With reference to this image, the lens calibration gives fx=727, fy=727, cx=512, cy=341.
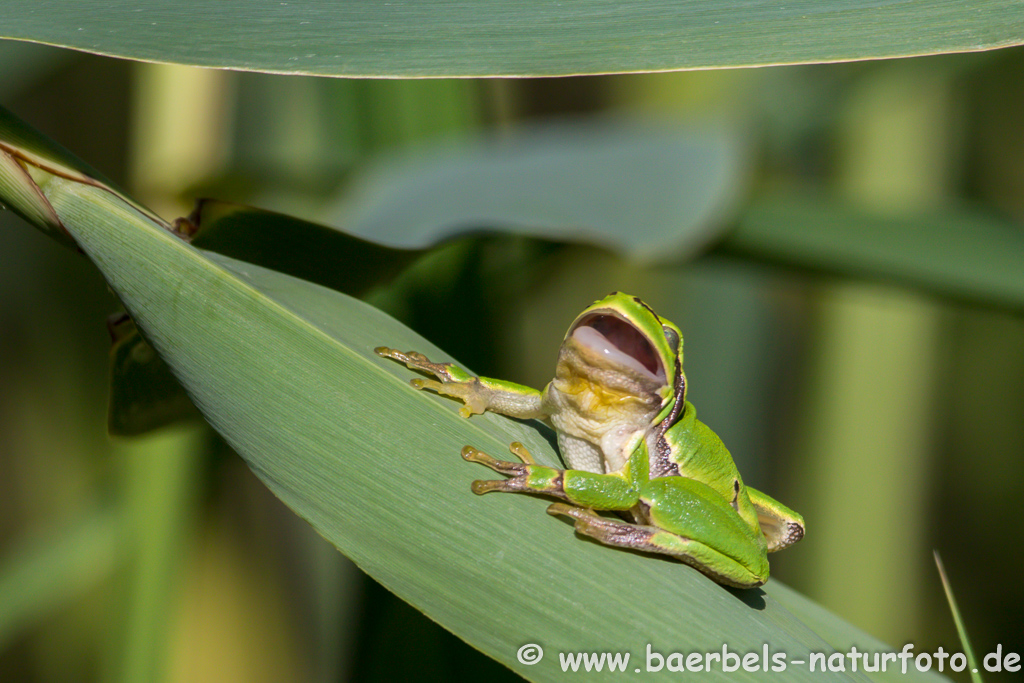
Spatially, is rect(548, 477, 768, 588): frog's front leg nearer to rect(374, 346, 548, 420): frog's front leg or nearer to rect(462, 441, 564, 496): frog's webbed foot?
rect(462, 441, 564, 496): frog's webbed foot

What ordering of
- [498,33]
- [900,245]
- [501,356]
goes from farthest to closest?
[900,245], [501,356], [498,33]

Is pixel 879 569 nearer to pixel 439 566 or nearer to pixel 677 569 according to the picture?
pixel 677 569

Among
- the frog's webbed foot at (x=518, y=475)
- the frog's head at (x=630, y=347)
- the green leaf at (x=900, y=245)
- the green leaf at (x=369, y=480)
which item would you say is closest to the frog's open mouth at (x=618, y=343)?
the frog's head at (x=630, y=347)

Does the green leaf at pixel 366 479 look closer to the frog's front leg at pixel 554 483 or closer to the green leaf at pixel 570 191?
the frog's front leg at pixel 554 483

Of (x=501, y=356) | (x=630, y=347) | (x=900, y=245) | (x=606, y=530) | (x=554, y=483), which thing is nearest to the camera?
(x=606, y=530)

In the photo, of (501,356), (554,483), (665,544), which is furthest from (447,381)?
(501,356)

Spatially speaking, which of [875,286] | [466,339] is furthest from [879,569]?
[466,339]

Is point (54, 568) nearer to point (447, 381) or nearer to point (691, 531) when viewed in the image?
point (447, 381)
